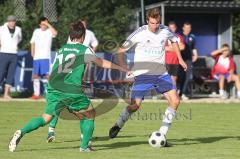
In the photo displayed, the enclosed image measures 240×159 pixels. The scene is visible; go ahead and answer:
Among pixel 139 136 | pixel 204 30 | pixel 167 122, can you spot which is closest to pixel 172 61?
pixel 204 30

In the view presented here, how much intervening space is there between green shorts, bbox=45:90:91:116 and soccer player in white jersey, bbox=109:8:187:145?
1.48 metres

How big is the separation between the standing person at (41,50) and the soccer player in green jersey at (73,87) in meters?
10.5

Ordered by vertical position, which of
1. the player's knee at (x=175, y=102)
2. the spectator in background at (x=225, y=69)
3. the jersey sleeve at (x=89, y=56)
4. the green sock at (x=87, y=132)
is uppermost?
the jersey sleeve at (x=89, y=56)

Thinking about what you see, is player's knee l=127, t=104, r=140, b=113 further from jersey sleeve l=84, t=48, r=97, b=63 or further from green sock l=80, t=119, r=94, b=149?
jersey sleeve l=84, t=48, r=97, b=63

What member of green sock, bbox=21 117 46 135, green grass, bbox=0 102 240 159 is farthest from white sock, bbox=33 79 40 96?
green sock, bbox=21 117 46 135

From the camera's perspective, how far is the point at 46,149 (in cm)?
1161

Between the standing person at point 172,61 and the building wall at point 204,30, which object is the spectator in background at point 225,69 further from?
the building wall at point 204,30

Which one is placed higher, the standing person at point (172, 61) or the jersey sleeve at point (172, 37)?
the jersey sleeve at point (172, 37)

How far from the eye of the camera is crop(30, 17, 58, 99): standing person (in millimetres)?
21844

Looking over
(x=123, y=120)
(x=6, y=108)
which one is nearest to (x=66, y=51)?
(x=123, y=120)

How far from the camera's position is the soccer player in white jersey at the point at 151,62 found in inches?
496

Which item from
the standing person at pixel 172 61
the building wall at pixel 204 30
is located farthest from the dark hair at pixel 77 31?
the building wall at pixel 204 30

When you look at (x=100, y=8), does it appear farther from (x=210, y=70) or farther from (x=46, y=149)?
(x=46, y=149)

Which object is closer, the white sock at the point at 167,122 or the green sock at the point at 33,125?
the green sock at the point at 33,125
